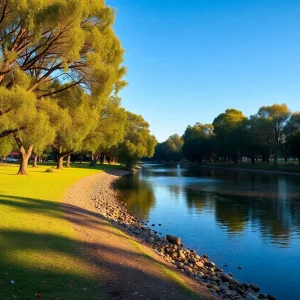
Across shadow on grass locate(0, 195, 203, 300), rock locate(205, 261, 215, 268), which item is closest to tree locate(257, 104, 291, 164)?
rock locate(205, 261, 215, 268)

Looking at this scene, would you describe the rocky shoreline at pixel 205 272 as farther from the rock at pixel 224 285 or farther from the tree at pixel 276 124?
the tree at pixel 276 124

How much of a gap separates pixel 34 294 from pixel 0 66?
1704 cm

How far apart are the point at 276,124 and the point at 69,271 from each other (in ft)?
277

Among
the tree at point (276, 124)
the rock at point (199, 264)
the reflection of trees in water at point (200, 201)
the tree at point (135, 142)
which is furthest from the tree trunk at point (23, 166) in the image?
the tree at point (276, 124)

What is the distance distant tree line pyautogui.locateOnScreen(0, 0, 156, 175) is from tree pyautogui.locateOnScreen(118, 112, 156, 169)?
48822 millimetres

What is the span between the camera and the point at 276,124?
8419 centimetres

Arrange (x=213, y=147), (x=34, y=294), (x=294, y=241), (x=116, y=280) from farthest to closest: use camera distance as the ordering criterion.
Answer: (x=213, y=147) < (x=294, y=241) < (x=116, y=280) < (x=34, y=294)

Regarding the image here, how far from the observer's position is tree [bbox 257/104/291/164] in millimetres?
82938

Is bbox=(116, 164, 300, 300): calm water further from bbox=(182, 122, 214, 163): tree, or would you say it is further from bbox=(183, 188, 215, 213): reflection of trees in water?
bbox=(182, 122, 214, 163): tree

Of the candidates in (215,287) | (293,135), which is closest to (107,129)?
(293,135)

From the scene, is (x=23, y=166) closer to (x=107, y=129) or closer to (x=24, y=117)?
(x=107, y=129)

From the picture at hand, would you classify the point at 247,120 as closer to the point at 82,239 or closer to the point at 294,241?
the point at 294,241

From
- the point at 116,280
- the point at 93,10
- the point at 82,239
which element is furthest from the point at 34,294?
the point at 93,10

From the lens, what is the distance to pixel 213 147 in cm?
11719
